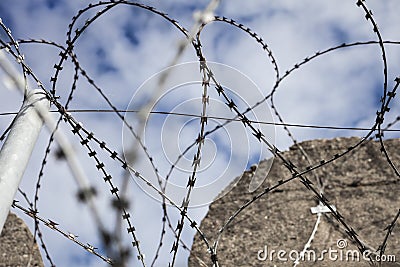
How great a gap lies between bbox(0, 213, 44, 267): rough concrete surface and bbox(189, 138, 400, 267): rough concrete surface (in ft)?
5.67

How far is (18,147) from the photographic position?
5.38ft

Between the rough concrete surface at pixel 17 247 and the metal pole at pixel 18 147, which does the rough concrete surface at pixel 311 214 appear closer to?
the rough concrete surface at pixel 17 247

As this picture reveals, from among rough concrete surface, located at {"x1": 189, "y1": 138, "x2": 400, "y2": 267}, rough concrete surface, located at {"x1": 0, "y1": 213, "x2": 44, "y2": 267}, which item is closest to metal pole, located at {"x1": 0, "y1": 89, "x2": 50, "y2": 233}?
rough concrete surface, located at {"x1": 0, "y1": 213, "x2": 44, "y2": 267}

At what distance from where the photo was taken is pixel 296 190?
20.7 feet

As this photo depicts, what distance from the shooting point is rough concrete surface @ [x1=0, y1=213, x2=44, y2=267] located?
213 inches

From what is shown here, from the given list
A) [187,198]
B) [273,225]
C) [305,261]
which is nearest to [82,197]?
[187,198]

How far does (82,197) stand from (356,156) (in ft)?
20.0

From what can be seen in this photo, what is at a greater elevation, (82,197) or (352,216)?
(352,216)

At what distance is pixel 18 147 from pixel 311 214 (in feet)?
15.9

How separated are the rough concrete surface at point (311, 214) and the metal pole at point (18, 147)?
4.12 m

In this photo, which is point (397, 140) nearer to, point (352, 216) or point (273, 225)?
point (352, 216)

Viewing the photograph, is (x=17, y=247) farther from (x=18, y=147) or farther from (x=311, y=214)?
(x=18, y=147)

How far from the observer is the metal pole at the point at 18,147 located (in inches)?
59.4

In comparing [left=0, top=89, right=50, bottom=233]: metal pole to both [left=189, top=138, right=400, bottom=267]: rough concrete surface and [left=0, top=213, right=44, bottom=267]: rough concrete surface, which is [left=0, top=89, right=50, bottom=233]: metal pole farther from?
[left=189, top=138, right=400, bottom=267]: rough concrete surface
